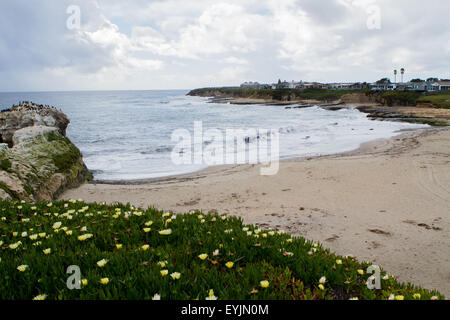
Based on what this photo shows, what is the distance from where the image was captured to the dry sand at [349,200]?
6627mm

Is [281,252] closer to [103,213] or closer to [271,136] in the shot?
[103,213]

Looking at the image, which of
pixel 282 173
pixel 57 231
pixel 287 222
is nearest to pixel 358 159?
pixel 282 173

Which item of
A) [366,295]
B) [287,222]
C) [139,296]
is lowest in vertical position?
[287,222]

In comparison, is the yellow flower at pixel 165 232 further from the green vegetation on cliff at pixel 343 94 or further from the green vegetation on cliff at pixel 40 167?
the green vegetation on cliff at pixel 343 94

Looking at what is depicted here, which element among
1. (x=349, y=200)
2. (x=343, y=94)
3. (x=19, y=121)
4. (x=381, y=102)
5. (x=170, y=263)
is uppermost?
(x=343, y=94)

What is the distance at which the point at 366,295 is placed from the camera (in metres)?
3.16

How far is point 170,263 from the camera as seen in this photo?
3.43m

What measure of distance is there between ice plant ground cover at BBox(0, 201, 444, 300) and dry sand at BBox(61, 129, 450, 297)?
280 centimetres

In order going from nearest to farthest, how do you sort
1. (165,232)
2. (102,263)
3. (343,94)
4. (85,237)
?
(102,263) < (85,237) < (165,232) < (343,94)

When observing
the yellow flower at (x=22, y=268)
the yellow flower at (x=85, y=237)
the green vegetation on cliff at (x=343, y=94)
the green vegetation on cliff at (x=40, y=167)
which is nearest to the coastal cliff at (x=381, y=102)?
the green vegetation on cliff at (x=343, y=94)

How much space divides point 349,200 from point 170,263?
8490mm

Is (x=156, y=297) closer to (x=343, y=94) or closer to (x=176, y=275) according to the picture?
(x=176, y=275)

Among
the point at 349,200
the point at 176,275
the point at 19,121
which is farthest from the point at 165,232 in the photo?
the point at 19,121
